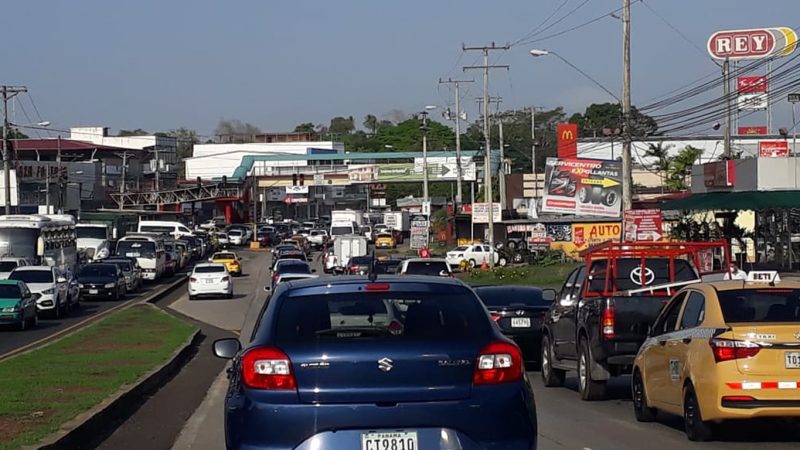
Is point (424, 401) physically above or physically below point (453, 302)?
below

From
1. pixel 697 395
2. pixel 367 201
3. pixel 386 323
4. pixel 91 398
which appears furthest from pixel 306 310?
pixel 367 201

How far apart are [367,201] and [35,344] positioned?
138 m

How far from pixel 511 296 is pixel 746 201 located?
2068 cm

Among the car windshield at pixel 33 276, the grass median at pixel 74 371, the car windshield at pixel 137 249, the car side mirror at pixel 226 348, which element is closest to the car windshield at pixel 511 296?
the grass median at pixel 74 371

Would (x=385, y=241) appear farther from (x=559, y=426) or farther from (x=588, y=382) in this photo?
(x=559, y=426)

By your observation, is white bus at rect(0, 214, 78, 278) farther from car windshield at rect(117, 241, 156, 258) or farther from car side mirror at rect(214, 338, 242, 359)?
car side mirror at rect(214, 338, 242, 359)

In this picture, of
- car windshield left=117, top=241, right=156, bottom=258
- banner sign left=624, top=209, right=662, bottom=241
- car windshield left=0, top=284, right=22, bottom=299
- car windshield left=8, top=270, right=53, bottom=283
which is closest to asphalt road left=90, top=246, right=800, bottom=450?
car windshield left=0, top=284, right=22, bottom=299

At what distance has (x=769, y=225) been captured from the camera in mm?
53562

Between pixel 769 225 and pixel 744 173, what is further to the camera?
pixel 769 225

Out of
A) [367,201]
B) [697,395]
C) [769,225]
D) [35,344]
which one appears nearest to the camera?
[697,395]

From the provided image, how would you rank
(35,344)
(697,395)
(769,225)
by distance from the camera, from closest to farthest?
(697,395)
(35,344)
(769,225)

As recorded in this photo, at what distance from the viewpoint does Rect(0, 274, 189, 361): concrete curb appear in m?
27.5

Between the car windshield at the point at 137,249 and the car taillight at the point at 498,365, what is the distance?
5597 centimetres

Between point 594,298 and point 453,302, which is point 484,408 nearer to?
point 453,302
